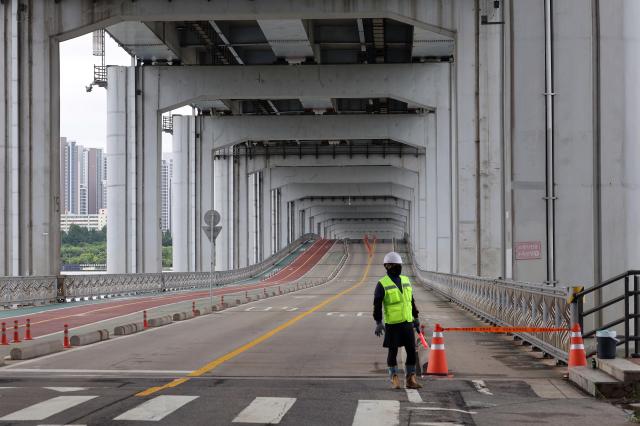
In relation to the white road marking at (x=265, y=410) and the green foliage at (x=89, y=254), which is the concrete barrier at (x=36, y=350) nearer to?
the white road marking at (x=265, y=410)

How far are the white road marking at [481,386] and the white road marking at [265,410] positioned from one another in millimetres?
2693

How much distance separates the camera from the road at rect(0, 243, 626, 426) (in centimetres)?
1134

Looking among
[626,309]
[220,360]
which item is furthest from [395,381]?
[220,360]

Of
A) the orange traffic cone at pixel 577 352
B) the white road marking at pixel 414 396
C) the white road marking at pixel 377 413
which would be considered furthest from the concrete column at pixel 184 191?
the white road marking at pixel 377 413

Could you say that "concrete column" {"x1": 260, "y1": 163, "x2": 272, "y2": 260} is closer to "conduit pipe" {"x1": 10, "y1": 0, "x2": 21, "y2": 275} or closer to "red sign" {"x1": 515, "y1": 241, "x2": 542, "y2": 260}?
"conduit pipe" {"x1": 10, "y1": 0, "x2": 21, "y2": 275}

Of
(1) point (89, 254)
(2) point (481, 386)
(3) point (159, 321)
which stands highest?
(2) point (481, 386)

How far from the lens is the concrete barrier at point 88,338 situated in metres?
21.3

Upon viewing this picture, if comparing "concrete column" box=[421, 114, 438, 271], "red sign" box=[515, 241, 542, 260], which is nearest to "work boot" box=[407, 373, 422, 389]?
"red sign" box=[515, 241, 542, 260]

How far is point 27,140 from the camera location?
134 feet

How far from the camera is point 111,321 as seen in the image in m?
30.5

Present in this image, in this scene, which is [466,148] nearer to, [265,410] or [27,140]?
[27,140]

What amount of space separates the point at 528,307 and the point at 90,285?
30675mm

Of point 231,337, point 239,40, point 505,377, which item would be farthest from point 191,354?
point 239,40

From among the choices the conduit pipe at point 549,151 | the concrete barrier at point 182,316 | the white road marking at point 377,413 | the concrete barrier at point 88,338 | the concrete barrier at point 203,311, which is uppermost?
the conduit pipe at point 549,151
